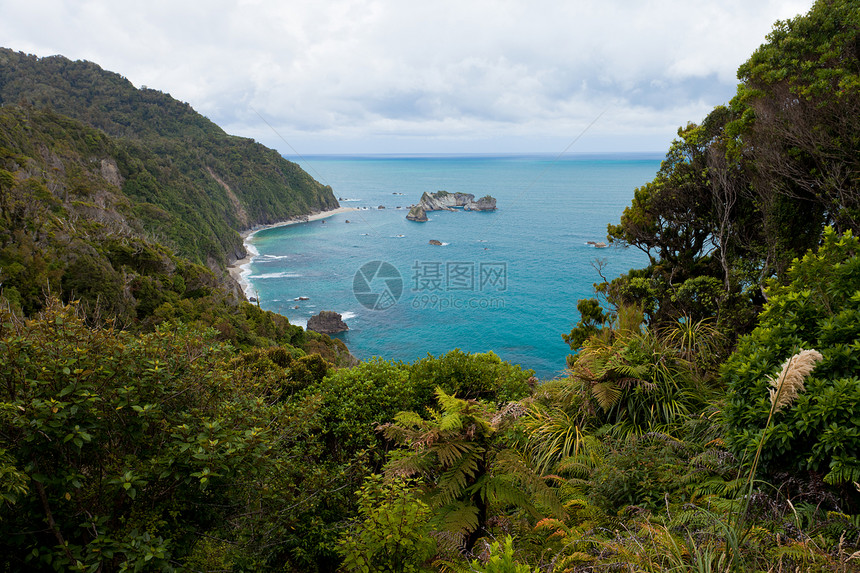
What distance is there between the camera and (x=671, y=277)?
37.4 ft

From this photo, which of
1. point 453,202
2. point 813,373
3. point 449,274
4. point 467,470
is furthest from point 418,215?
point 813,373

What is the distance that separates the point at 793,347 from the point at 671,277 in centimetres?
877

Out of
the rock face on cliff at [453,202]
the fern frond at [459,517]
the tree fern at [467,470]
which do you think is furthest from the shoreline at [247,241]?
the fern frond at [459,517]

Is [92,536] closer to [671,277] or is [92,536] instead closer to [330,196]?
[671,277]

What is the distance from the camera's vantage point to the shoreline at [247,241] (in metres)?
58.7

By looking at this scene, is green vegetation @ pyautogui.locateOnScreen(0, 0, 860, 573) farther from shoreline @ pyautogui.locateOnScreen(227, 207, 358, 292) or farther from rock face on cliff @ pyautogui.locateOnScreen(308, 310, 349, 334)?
shoreline @ pyautogui.locateOnScreen(227, 207, 358, 292)

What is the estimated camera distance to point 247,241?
81188 millimetres

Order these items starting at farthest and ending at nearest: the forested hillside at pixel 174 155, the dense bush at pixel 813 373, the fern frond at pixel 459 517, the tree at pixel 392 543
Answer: the forested hillside at pixel 174 155 < the fern frond at pixel 459 517 < the tree at pixel 392 543 < the dense bush at pixel 813 373

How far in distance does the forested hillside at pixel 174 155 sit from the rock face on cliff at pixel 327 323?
23.1 m

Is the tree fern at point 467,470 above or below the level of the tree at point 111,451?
below

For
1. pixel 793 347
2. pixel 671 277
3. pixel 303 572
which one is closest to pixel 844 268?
pixel 793 347

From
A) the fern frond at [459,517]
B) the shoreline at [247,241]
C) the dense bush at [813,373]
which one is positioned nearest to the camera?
the dense bush at [813,373]

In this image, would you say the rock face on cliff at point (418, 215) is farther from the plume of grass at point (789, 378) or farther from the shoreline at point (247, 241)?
the plume of grass at point (789, 378)

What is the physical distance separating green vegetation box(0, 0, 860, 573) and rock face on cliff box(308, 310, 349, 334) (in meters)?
33.8
